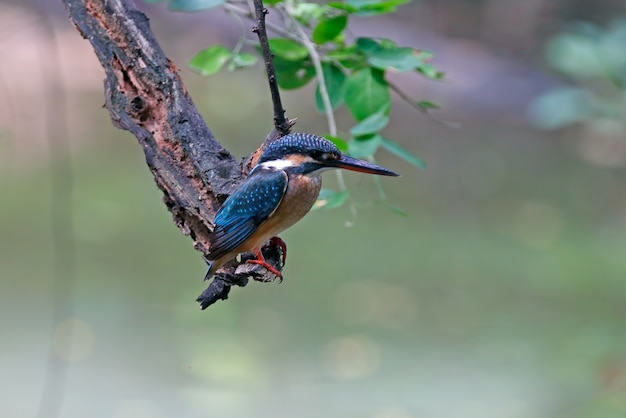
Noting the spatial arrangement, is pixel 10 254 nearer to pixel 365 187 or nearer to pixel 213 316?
pixel 213 316

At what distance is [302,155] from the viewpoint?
1.73 meters

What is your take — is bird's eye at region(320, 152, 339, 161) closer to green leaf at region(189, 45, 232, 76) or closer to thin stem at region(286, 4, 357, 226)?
thin stem at region(286, 4, 357, 226)

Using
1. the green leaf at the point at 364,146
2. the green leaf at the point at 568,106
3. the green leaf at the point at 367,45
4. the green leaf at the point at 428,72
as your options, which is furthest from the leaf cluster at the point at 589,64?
the green leaf at the point at 364,146

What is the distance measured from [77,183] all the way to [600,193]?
3708mm

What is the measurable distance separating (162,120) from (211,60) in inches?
14.1

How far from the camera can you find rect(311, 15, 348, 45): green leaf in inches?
78.0

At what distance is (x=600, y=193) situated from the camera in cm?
623

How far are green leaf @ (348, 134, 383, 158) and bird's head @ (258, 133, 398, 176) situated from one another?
12 cm

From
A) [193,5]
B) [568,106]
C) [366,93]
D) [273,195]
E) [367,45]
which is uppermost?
[193,5]

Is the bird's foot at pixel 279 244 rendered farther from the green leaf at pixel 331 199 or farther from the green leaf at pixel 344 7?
the green leaf at pixel 344 7

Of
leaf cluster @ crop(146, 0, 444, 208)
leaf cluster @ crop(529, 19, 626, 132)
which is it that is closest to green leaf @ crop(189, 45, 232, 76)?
leaf cluster @ crop(146, 0, 444, 208)

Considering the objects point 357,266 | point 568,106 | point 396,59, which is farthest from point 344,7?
point 357,266

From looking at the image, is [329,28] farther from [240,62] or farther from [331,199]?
[331,199]

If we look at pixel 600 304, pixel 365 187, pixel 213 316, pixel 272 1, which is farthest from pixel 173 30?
pixel 272 1
